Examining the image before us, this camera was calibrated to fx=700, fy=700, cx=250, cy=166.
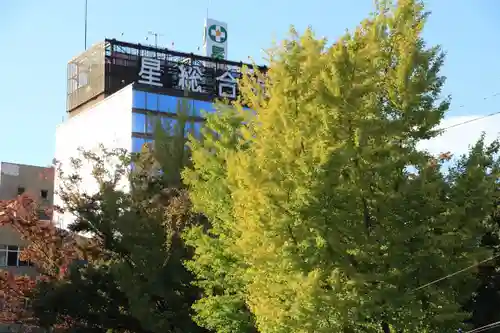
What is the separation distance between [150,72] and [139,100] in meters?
3.72

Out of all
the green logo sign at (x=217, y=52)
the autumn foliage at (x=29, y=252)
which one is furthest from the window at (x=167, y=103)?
the autumn foliage at (x=29, y=252)

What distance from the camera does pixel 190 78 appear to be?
6072cm

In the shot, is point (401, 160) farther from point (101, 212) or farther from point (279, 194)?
point (101, 212)

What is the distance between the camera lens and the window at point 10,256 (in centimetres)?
4716

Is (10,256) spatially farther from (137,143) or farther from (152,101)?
(152,101)

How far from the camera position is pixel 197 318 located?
76.2 feet

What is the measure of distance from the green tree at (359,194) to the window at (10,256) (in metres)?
34.0

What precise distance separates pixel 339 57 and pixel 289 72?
1466 millimetres

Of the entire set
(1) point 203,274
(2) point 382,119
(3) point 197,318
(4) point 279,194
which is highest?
(2) point 382,119

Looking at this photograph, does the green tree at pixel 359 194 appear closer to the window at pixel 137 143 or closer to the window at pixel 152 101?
the window at pixel 137 143

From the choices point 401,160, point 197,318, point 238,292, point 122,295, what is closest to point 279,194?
point 401,160

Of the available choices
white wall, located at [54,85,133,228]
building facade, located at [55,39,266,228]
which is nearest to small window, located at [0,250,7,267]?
white wall, located at [54,85,133,228]

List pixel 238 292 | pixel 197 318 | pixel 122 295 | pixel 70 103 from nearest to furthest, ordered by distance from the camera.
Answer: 1. pixel 238 292
2. pixel 197 318
3. pixel 122 295
4. pixel 70 103

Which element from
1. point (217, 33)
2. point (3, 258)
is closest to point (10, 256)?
point (3, 258)
